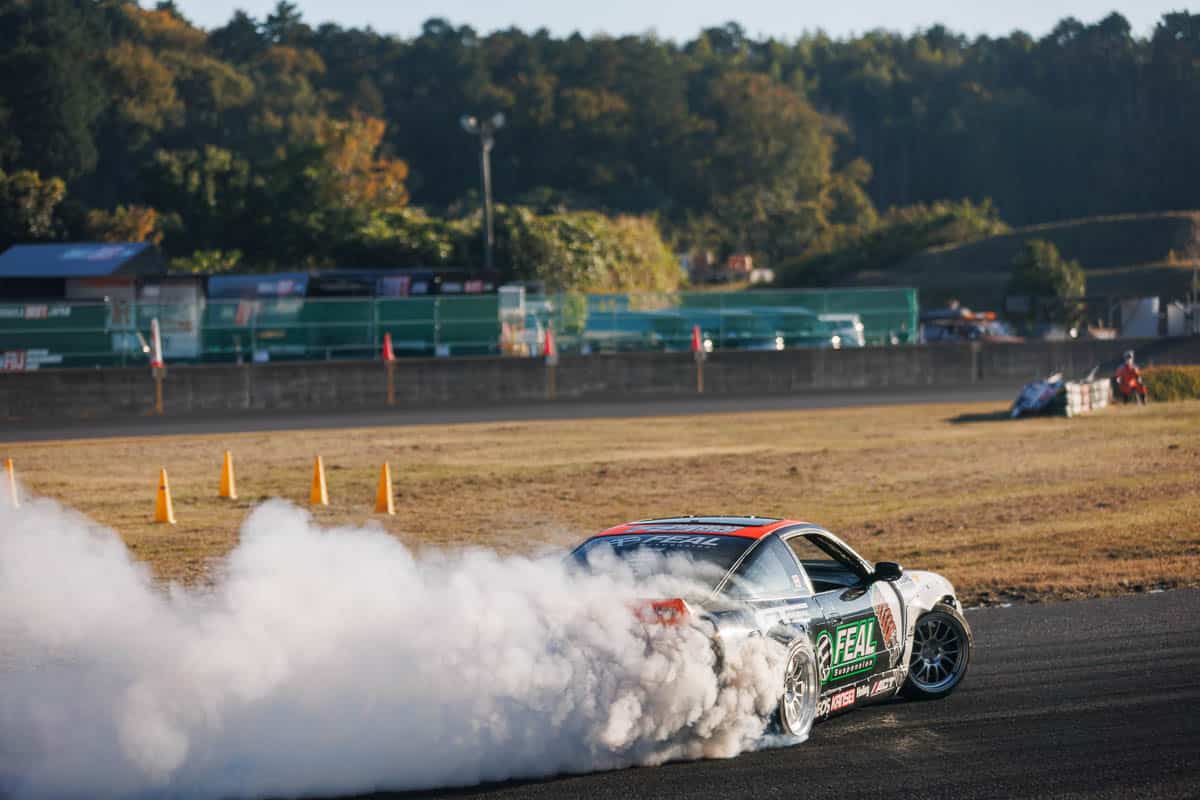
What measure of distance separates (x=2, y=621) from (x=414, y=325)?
1200 inches

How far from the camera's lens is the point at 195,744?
7.04m

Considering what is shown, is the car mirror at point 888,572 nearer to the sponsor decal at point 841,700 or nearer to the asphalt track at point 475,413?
the sponsor decal at point 841,700

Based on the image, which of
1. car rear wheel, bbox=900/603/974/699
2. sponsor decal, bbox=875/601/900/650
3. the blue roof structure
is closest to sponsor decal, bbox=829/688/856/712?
sponsor decal, bbox=875/601/900/650

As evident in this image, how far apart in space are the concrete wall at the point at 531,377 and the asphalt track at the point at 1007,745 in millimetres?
25552

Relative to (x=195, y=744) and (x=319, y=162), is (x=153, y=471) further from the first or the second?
(x=319, y=162)

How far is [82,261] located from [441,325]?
1616 cm

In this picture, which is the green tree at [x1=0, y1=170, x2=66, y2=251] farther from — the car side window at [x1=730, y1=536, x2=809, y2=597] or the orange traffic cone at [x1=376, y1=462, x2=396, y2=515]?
the car side window at [x1=730, y1=536, x2=809, y2=597]

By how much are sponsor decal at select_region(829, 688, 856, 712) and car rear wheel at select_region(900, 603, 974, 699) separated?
0.82 meters

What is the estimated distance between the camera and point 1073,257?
9100cm

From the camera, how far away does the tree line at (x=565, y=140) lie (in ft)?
252

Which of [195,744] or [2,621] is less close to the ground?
[2,621]

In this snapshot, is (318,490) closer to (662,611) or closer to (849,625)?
(849,625)

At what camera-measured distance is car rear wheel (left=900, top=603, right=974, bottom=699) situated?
9.45m

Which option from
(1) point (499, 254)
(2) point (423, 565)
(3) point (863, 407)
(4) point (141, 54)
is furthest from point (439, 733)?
(4) point (141, 54)
